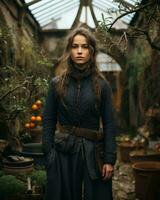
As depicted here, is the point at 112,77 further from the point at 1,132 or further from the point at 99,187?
the point at 99,187

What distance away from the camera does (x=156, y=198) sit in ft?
16.0

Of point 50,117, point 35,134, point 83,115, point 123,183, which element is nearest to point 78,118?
point 83,115

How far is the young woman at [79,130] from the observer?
3.40 metres

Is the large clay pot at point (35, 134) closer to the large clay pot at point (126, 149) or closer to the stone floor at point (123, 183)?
the large clay pot at point (126, 149)

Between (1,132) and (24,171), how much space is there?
2.30m

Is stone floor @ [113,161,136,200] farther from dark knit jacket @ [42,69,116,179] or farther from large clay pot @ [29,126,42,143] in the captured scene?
dark knit jacket @ [42,69,116,179]

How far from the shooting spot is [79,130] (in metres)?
3.44

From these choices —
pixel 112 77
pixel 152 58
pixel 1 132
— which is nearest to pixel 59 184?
pixel 1 132

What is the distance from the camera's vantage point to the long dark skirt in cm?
340

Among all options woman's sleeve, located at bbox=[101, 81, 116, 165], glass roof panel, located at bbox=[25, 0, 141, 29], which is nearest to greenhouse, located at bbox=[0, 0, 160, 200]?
woman's sleeve, located at bbox=[101, 81, 116, 165]

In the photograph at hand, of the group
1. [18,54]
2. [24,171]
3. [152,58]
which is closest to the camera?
[24,171]

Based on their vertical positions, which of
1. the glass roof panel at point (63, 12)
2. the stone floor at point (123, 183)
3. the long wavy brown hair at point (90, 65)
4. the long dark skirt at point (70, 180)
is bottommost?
the stone floor at point (123, 183)

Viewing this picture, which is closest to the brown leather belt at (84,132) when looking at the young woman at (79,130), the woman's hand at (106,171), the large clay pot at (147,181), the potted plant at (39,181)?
the young woman at (79,130)

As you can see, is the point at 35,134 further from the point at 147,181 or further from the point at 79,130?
the point at 79,130
